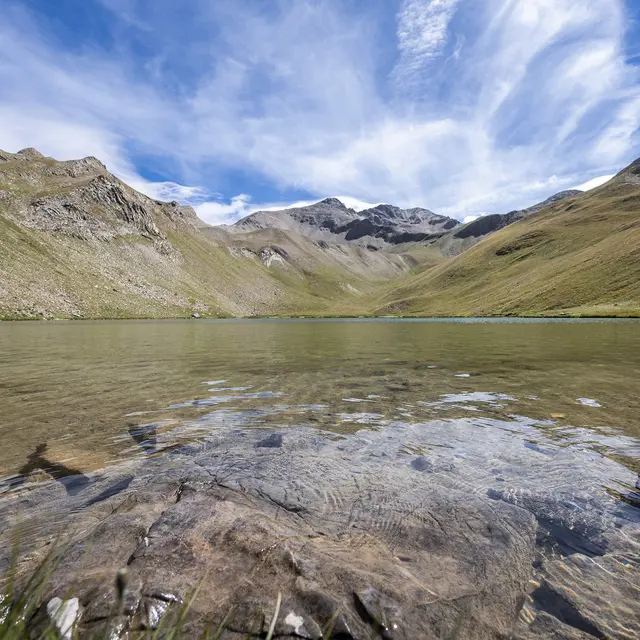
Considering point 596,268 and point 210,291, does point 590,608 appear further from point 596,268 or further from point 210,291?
point 210,291

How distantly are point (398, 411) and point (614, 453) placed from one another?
5.45m

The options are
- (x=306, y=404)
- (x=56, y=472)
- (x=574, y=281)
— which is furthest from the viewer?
(x=574, y=281)

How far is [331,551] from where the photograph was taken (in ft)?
15.7

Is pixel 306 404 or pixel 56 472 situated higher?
pixel 56 472

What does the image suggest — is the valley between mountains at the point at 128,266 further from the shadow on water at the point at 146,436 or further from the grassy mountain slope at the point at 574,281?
the shadow on water at the point at 146,436

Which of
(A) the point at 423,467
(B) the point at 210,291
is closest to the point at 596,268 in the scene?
(B) the point at 210,291

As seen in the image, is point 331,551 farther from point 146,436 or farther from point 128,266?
point 128,266

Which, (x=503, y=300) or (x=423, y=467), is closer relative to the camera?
(x=423, y=467)

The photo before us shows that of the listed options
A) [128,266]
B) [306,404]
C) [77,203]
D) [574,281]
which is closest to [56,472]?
[306,404]

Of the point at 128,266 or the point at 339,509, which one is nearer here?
the point at 339,509

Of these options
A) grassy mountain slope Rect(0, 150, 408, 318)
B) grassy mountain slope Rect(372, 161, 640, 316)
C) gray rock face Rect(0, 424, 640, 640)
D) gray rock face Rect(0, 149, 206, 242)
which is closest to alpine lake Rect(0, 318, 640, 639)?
gray rock face Rect(0, 424, 640, 640)

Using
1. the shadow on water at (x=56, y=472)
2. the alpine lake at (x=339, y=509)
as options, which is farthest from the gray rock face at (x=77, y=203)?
the shadow on water at (x=56, y=472)

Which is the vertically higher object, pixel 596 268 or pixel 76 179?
pixel 76 179

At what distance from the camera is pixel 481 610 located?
157 inches
